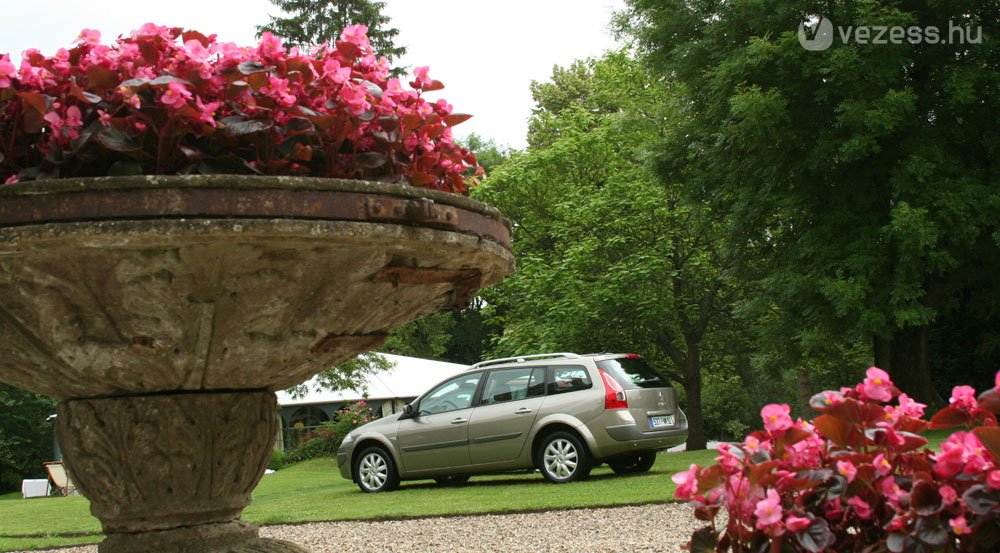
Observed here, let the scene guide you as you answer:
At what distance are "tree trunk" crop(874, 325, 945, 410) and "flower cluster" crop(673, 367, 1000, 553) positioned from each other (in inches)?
550

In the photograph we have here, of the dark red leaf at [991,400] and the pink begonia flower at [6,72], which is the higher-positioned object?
the pink begonia flower at [6,72]

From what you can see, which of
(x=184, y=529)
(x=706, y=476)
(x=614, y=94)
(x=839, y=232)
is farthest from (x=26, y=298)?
(x=614, y=94)

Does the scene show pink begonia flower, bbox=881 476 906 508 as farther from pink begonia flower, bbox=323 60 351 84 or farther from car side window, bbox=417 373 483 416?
car side window, bbox=417 373 483 416

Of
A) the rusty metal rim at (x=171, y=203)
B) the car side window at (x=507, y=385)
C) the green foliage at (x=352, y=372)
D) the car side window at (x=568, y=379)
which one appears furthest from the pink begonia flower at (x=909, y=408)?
the green foliage at (x=352, y=372)

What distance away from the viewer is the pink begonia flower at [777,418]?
2434mm

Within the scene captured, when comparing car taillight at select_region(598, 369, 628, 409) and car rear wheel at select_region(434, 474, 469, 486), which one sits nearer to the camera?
car taillight at select_region(598, 369, 628, 409)

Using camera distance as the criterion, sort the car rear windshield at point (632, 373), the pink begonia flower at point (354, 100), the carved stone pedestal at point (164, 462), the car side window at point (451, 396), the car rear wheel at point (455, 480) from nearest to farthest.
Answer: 1. the pink begonia flower at point (354, 100)
2. the carved stone pedestal at point (164, 462)
3. the car rear windshield at point (632, 373)
4. the car side window at point (451, 396)
5. the car rear wheel at point (455, 480)

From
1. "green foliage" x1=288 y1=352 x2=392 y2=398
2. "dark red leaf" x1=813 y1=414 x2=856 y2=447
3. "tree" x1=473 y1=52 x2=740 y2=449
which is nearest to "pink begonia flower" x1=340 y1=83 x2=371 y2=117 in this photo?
"dark red leaf" x1=813 y1=414 x2=856 y2=447

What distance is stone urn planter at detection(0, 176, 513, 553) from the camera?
2.60m

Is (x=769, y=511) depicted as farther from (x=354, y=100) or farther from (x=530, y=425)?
(x=530, y=425)

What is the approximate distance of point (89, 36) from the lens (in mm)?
3104

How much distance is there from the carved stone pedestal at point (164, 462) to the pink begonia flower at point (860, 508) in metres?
2.33

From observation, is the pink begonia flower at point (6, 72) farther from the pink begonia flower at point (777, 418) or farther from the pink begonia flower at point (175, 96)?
the pink begonia flower at point (777, 418)

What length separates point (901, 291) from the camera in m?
13.1
